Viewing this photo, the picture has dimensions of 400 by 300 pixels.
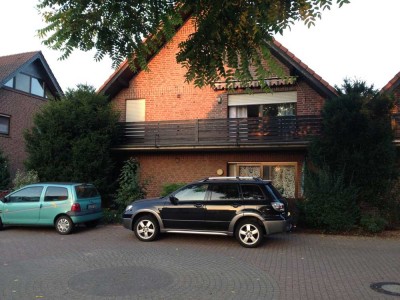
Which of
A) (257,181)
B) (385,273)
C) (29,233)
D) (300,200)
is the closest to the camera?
(385,273)

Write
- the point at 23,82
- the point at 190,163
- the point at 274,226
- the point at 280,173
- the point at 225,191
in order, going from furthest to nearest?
the point at 23,82 → the point at 190,163 → the point at 280,173 → the point at 225,191 → the point at 274,226

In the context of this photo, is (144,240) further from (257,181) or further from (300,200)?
(300,200)

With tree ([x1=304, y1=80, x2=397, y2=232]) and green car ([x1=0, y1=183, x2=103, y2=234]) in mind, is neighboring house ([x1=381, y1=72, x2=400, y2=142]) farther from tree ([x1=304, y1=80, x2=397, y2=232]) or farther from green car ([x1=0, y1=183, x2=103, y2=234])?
green car ([x1=0, y1=183, x2=103, y2=234])

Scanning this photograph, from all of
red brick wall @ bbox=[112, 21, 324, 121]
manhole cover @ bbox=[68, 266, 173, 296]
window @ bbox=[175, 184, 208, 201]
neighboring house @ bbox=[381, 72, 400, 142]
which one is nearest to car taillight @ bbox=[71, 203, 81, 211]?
window @ bbox=[175, 184, 208, 201]

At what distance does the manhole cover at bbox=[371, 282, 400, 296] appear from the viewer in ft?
20.2

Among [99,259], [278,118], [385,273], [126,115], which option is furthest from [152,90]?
[385,273]

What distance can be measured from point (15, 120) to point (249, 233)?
1859 centimetres

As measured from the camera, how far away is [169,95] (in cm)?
1711

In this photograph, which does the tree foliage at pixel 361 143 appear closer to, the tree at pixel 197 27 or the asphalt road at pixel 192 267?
the asphalt road at pixel 192 267

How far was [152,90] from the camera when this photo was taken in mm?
17375

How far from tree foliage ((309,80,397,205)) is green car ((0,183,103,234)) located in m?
7.65

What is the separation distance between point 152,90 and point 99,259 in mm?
10407

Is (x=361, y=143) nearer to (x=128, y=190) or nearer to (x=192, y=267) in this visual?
(x=192, y=267)

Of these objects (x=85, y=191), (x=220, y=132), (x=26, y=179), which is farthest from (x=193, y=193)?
(x=26, y=179)
